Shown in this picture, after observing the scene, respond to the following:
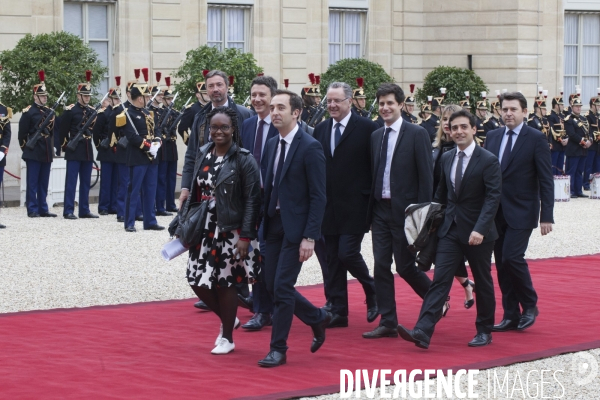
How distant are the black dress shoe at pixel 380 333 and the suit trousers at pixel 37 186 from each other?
9.74 metres

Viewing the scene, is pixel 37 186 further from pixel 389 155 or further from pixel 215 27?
pixel 389 155

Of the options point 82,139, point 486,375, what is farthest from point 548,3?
point 486,375

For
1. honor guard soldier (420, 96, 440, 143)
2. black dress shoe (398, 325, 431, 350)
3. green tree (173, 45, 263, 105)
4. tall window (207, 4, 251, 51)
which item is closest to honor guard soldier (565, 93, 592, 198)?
honor guard soldier (420, 96, 440, 143)

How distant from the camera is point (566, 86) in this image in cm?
2906

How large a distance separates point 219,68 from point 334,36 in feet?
21.1

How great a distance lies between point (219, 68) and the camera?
69.7ft

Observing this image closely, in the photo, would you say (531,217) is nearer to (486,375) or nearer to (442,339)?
(442,339)

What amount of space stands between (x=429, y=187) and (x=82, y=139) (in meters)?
9.90

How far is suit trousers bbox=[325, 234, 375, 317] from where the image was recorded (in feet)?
30.1

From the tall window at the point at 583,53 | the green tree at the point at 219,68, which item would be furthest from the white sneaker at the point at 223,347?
the tall window at the point at 583,53

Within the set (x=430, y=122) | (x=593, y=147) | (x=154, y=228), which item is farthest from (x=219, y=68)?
(x=593, y=147)

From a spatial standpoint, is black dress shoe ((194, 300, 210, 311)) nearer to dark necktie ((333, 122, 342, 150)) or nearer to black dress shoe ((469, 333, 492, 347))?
dark necktie ((333, 122, 342, 150))

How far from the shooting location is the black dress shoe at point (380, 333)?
348 inches

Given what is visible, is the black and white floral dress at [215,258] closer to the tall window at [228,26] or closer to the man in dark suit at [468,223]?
the man in dark suit at [468,223]
